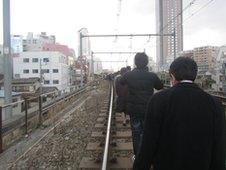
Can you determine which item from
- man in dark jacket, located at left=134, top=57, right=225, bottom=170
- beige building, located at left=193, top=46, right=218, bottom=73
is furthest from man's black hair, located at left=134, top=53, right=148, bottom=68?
beige building, located at left=193, top=46, right=218, bottom=73

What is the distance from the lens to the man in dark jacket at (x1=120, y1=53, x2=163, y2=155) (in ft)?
23.6

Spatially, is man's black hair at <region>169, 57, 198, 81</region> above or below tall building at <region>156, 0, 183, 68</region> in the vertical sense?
below

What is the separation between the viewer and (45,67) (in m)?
117

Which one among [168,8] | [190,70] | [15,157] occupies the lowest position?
[15,157]

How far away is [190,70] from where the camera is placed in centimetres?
366

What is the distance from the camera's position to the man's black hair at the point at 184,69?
11.9 ft

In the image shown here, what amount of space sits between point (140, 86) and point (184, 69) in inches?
140

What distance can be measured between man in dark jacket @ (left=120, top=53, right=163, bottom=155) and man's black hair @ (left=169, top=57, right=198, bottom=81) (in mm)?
3440

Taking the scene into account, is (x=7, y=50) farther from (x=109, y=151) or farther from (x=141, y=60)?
(x=141, y=60)

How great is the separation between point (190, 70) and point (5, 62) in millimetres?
13938

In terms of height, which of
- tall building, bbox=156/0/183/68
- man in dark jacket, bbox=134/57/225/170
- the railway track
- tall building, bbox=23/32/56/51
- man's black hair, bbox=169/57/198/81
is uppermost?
tall building, bbox=23/32/56/51

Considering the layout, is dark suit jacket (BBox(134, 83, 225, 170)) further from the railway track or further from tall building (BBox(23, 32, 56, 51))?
tall building (BBox(23, 32, 56, 51))

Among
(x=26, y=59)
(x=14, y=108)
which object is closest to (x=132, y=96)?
(x=14, y=108)

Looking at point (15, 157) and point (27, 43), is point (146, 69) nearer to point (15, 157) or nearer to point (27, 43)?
point (15, 157)
